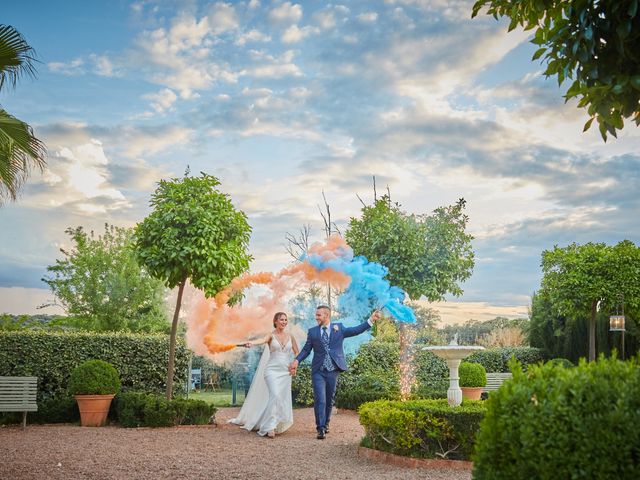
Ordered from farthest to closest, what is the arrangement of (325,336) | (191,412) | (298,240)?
(298,240)
(191,412)
(325,336)

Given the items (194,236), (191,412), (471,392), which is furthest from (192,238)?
(471,392)

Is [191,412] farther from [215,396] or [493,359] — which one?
[493,359]

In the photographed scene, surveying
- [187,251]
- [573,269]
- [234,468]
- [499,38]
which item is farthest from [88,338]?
[573,269]

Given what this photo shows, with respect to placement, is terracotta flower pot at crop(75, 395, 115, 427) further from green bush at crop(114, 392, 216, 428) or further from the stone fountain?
the stone fountain

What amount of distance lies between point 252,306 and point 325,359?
300 cm

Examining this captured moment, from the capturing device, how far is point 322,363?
1002 cm

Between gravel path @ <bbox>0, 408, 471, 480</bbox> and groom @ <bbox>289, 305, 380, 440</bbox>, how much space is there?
1.44ft

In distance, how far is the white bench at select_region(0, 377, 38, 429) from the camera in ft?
36.8

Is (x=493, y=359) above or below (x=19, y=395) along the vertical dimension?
above

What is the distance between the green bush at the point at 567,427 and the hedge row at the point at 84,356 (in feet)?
34.5

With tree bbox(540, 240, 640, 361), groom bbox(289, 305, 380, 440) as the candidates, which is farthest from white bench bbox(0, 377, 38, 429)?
tree bbox(540, 240, 640, 361)

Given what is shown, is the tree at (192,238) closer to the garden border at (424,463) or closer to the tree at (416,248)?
the tree at (416,248)

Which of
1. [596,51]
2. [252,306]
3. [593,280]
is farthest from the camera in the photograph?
[593,280]

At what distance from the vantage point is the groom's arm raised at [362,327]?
9641 millimetres
